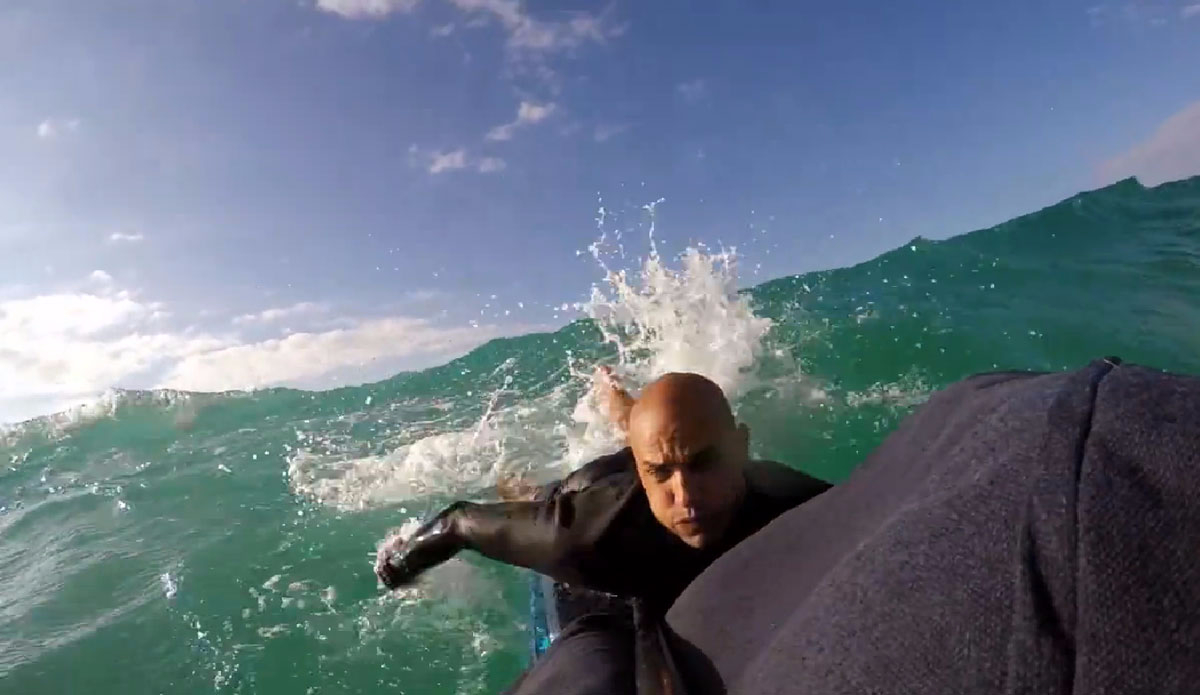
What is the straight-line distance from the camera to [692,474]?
2.56 metres

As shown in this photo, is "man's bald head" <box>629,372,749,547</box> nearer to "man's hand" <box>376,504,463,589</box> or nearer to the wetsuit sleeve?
the wetsuit sleeve

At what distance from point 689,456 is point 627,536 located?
1.53ft

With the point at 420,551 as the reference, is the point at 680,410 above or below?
above

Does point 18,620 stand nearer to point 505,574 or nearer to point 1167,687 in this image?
point 505,574

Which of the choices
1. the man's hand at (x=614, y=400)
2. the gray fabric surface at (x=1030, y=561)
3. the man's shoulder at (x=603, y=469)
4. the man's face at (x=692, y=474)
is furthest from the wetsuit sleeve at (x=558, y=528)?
the man's hand at (x=614, y=400)

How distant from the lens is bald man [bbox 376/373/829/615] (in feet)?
7.59

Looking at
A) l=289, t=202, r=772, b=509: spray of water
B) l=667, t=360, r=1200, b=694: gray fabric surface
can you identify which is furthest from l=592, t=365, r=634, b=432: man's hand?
l=667, t=360, r=1200, b=694: gray fabric surface

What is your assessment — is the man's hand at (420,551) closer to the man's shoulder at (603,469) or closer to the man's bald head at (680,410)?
the man's shoulder at (603,469)

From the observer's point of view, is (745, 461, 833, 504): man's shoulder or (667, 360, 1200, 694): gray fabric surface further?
(745, 461, 833, 504): man's shoulder

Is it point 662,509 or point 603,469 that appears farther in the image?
point 603,469

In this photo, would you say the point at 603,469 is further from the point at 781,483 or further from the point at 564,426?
the point at 564,426

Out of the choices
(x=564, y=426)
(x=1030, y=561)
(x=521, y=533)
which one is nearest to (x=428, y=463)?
(x=564, y=426)

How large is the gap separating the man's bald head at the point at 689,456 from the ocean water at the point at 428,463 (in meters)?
2.60

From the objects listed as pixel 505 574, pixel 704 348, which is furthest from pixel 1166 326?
pixel 505 574
